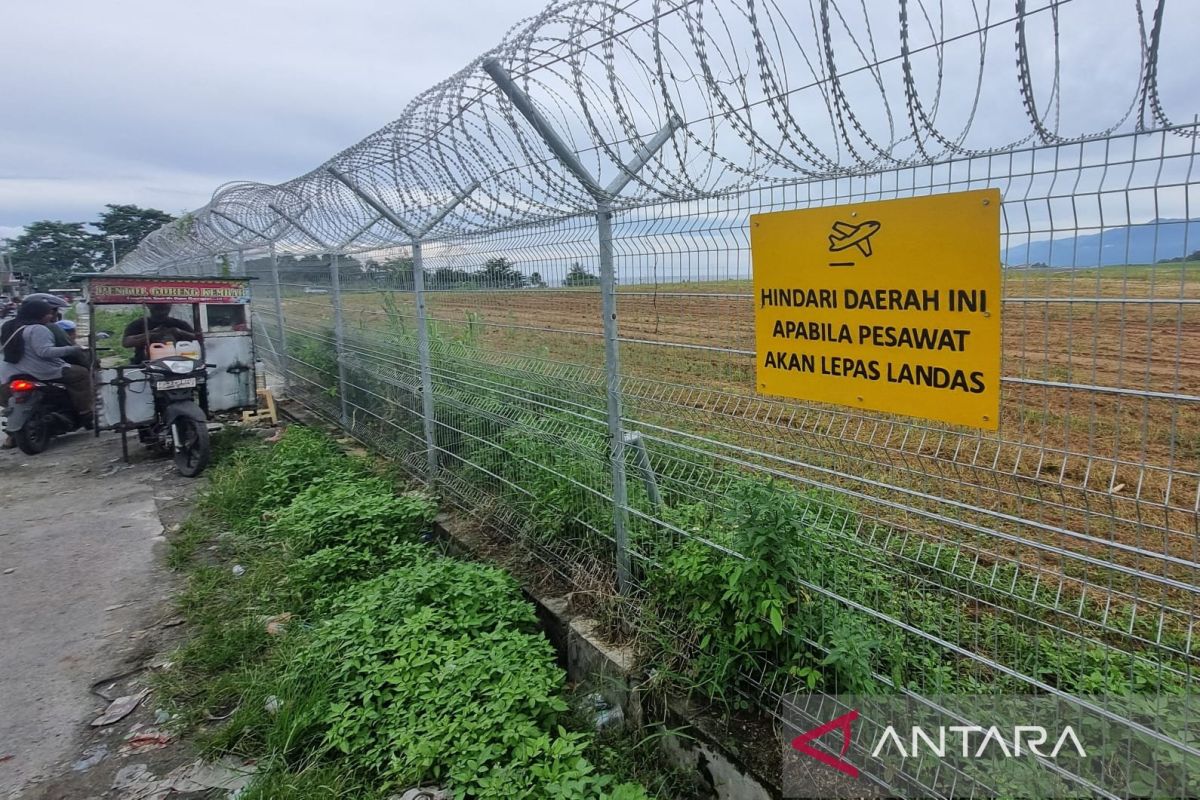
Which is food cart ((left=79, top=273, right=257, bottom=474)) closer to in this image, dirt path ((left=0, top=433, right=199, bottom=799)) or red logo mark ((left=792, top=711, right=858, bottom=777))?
dirt path ((left=0, top=433, right=199, bottom=799))

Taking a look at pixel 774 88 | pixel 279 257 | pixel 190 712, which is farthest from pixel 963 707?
pixel 279 257

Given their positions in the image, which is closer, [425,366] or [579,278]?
[579,278]

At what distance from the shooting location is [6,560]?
477 cm

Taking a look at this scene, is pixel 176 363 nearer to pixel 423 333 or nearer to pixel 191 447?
pixel 191 447

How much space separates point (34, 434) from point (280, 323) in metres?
2.89

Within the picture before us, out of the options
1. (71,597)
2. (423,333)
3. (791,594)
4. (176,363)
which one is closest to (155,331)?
(176,363)

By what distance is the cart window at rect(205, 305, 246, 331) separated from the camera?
7672 mm

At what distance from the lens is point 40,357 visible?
731 cm

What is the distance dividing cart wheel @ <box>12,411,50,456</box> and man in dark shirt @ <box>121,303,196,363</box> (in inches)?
54.4

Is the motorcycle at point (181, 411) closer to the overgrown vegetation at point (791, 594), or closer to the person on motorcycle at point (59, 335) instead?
the person on motorcycle at point (59, 335)

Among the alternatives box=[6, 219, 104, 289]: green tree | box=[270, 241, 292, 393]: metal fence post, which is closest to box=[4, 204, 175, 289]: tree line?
box=[6, 219, 104, 289]: green tree

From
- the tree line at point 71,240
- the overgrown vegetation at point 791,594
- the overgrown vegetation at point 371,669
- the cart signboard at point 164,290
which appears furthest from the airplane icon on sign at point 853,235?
the tree line at point 71,240

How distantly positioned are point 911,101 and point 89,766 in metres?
3.79

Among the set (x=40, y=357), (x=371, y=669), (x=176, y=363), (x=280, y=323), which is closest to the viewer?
(x=371, y=669)
